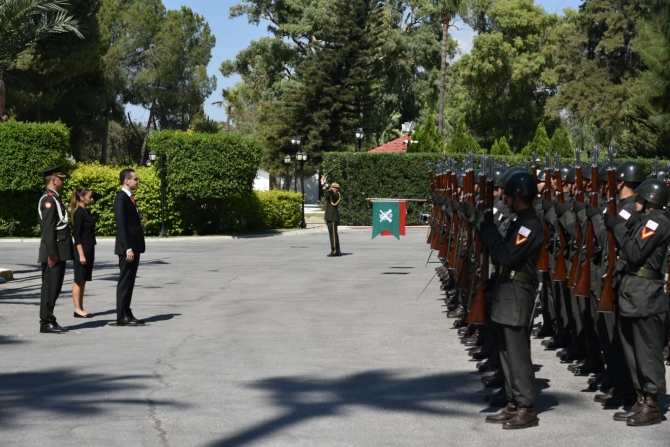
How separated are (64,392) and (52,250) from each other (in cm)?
385

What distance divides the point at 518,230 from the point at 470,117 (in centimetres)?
6236

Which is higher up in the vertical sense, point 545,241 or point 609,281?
point 545,241

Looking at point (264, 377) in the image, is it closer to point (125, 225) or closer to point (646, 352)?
point (646, 352)

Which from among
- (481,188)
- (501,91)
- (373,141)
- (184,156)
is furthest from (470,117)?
(481,188)

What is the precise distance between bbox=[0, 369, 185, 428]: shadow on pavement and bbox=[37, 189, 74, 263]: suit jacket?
9.47ft

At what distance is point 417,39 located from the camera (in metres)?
67.6

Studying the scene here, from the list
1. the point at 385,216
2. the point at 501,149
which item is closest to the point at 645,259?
the point at 385,216

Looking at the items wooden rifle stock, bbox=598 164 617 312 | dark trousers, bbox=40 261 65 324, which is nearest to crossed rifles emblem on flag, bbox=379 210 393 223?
dark trousers, bbox=40 261 65 324

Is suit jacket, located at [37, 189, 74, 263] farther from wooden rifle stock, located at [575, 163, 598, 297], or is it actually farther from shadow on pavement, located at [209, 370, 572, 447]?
wooden rifle stock, located at [575, 163, 598, 297]

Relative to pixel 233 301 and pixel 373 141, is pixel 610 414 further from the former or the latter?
pixel 373 141

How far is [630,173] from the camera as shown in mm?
7992

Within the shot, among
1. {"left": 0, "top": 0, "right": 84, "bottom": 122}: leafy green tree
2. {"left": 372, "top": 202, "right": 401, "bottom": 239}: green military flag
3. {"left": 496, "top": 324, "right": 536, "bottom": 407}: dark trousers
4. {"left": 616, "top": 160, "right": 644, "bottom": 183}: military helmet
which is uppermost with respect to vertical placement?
{"left": 0, "top": 0, "right": 84, "bottom": 122}: leafy green tree

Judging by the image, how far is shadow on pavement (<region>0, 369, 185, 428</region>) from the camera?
7.23 m

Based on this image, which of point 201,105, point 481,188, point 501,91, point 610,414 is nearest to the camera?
point 610,414
